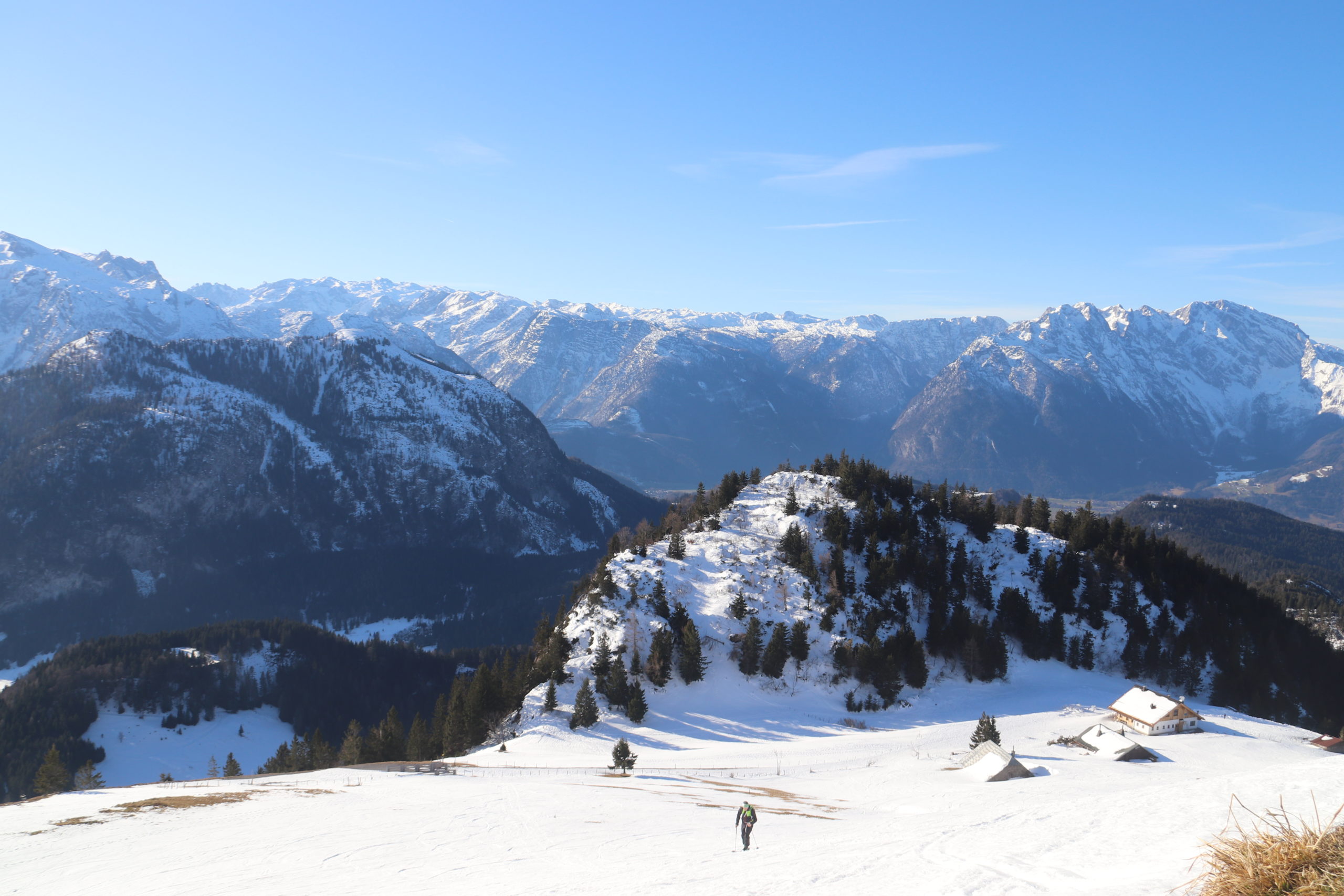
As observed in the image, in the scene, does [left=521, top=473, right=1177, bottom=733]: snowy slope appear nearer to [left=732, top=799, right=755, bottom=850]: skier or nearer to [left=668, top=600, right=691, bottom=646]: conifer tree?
[left=668, top=600, right=691, bottom=646]: conifer tree

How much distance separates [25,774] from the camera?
142000 mm

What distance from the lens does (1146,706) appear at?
9088cm

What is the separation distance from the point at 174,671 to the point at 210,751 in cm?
3114

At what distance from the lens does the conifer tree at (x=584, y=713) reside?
93375 mm

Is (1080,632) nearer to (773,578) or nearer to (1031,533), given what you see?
(1031,533)

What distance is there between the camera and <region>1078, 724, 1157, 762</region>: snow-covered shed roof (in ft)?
246

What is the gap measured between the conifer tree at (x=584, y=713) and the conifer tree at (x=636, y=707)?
15.3ft

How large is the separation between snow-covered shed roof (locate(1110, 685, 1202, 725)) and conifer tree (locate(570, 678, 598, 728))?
72552 mm

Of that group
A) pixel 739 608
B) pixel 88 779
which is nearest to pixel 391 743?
pixel 88 779

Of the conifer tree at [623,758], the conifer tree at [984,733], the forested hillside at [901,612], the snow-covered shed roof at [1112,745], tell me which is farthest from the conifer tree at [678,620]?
the snow-covered shed roof at [1112,745]

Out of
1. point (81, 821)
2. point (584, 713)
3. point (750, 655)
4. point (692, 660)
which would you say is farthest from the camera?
point (750, 655)

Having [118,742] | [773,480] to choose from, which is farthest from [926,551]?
[118,742]

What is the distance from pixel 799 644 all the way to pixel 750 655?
26.0 feet

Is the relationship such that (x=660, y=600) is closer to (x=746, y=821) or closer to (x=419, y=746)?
(x=419, y=746)
